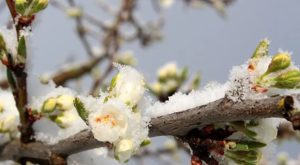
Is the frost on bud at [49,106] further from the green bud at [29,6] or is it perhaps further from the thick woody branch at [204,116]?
the green bud at [29,6]

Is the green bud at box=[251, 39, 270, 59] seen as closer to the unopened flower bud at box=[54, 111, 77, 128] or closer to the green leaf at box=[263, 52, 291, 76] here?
the green leaf at box=[263, 52, 291, 76]

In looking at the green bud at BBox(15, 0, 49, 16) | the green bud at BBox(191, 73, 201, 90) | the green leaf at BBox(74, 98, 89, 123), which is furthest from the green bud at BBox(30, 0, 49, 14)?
the green bud at BBox(191, 73, 201, 90)

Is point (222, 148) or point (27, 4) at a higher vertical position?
point (27, 4)

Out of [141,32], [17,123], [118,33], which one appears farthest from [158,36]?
[17,123]

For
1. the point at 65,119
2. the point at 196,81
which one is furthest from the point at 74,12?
the point at 65,119

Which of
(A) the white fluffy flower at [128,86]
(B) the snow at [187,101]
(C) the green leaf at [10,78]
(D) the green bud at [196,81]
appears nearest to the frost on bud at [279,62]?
(B) the snow at [187,101]

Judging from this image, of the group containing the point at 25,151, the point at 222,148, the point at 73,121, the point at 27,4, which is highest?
the point at 27,4

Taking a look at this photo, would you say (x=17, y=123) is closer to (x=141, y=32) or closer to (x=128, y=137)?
(x=128, y=137)
